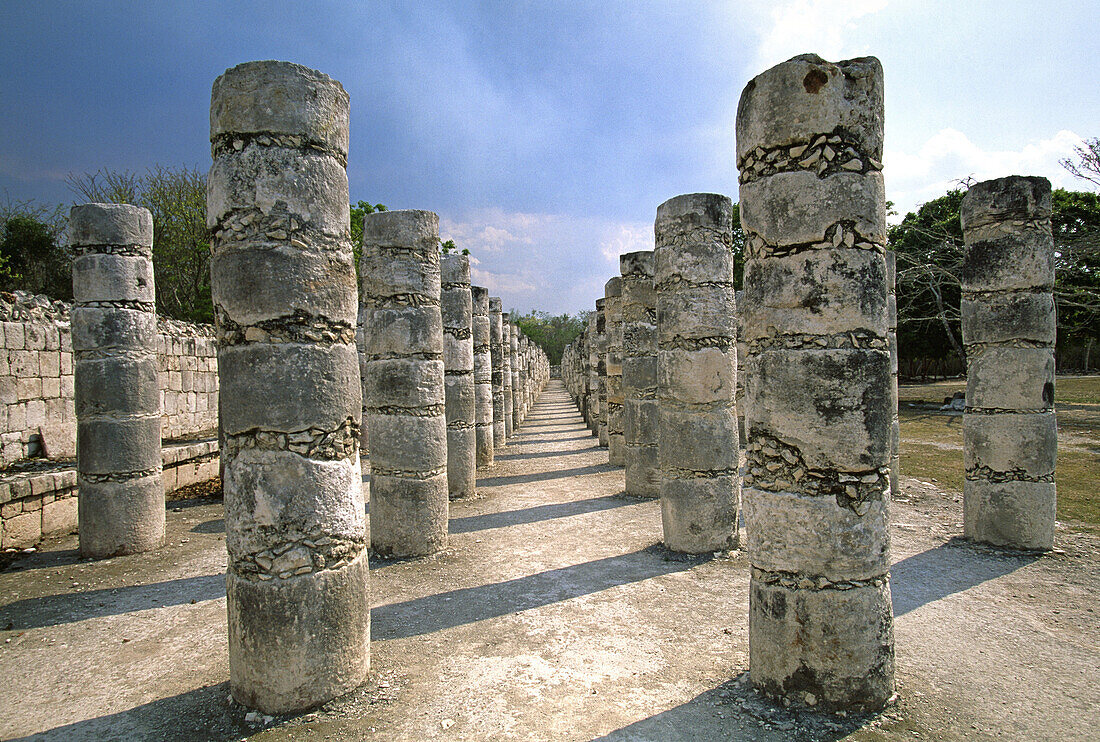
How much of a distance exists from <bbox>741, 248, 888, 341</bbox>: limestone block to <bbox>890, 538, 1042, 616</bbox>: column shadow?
2.99 metres

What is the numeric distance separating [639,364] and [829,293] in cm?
676

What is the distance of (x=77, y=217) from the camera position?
707 centimetres

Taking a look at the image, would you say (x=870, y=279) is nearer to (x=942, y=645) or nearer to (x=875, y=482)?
(x=875, y=482)

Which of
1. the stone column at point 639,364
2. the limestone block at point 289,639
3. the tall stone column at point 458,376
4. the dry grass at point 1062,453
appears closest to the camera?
the limestone block at point 289,639

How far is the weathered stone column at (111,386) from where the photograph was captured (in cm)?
690

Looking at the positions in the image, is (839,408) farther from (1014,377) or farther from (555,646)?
(1014,377)

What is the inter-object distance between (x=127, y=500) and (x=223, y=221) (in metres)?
4.87

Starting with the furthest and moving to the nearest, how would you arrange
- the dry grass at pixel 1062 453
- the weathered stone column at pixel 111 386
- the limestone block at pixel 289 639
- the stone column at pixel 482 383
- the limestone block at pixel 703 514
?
the stone column at pixel 482 383, the dry grass at pixel 1062 453, the weathered stone column at pixel 111 386, the limestone block at pixel 703 514, the limestone block at pixel 289 639

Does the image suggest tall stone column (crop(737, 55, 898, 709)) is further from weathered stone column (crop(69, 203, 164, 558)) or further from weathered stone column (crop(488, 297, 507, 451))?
weathered stone column (crop(488, 297, 507, 451))

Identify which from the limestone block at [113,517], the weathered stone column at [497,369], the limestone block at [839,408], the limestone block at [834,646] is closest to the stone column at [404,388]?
the limestone block at [113,517]

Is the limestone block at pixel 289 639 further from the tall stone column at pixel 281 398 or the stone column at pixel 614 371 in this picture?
the stone column at pixel 614 371

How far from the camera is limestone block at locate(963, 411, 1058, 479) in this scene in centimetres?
Answer: 652

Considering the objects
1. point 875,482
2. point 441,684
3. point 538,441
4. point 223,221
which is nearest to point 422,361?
point 223,221

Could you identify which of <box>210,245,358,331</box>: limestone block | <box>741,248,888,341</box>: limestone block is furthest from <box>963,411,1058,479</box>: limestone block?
<box>210,245,358,331</box>: limestone block
